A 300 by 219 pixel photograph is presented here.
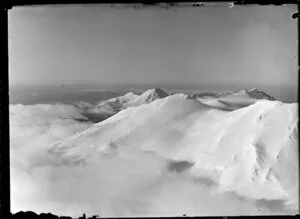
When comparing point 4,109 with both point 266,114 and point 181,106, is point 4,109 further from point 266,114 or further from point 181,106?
point 181,106

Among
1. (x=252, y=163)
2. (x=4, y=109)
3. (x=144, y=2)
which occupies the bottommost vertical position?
(x=252, y=163)

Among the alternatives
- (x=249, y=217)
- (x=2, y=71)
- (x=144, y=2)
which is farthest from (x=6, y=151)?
(x=249, y=217)

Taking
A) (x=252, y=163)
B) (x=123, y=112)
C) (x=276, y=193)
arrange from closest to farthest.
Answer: (x=276, y=193)
(x=252, y=163)
(x=123, y=112)

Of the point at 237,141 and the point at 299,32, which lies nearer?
the point at 299,32

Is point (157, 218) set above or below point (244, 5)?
below

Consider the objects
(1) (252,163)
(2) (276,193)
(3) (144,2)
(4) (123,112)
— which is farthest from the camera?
(4) (123,112)

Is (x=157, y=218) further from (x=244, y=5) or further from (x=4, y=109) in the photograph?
(x=244, y=5)

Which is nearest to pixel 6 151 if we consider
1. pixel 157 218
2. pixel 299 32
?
pixel 157 218

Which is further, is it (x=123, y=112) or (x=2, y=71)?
(x=123, y=112)

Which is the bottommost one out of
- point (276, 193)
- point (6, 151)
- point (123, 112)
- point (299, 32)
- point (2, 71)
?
point (276, 193)
